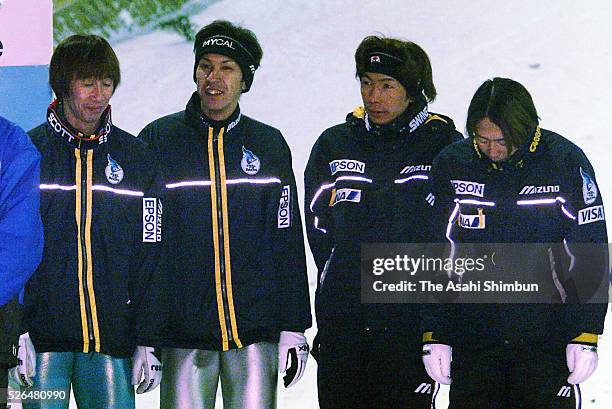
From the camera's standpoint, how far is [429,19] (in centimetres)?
424

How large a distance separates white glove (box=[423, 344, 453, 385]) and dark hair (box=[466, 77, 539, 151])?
2.08ft

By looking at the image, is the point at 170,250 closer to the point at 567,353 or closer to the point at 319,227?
the point at 319,227

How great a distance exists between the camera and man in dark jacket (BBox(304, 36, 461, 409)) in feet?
12.5

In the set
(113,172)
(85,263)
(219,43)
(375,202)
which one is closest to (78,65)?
(113,172)

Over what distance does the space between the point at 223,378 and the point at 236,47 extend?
1.00 m

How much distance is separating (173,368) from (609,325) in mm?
Answer: 1391

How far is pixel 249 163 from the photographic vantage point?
3.82 meters

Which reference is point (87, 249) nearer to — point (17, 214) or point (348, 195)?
point (17, 214)

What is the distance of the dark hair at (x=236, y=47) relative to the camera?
3814 mm

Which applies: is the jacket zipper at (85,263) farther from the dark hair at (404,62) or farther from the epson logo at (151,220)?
the dark hair at (404,62)

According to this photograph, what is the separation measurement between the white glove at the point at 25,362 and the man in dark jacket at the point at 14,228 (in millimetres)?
399

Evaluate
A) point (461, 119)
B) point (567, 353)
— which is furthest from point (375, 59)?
point (567, 353)

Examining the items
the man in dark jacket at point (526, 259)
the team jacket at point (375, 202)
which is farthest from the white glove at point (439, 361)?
the team jacket at point (375, 202)

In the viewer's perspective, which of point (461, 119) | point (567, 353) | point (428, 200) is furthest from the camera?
point (461, 119)
